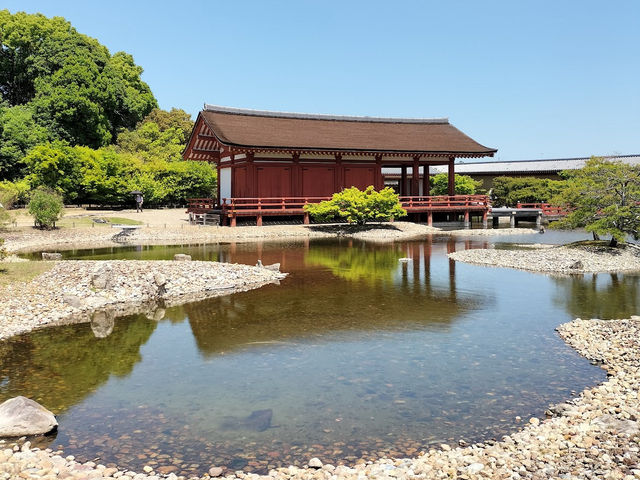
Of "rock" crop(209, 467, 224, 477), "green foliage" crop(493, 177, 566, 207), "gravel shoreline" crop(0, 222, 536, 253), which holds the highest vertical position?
"green foliage" crop(493, 177, 566, 207)

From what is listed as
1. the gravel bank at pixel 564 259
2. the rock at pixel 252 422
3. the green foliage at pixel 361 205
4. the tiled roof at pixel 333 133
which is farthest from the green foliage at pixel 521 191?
the rock at pixel 252 422

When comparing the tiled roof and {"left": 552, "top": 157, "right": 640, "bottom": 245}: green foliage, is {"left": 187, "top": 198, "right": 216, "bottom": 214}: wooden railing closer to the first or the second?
the tiled roof

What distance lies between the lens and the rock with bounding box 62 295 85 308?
40.8ft

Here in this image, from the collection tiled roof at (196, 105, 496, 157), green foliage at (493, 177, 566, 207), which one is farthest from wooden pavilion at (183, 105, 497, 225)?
green foliage at (493, 177, 566, 207)

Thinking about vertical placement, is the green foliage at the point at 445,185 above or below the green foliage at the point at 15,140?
below

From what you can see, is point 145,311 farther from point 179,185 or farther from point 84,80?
point 84,80

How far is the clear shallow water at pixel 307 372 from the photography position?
6207 millimetres

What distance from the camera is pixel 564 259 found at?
1886cm

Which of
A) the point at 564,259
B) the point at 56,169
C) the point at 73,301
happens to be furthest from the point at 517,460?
the point at 56,169

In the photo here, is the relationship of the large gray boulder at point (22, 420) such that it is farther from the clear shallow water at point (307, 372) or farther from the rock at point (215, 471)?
the rock at point (215, 471)

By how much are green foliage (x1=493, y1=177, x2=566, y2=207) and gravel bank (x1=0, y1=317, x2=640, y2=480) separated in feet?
128

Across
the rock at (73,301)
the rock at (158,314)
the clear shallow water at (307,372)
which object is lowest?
the clear shallow water at (307,372)

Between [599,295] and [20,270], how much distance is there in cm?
1566

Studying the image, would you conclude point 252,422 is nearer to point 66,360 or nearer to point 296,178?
point 66,360
